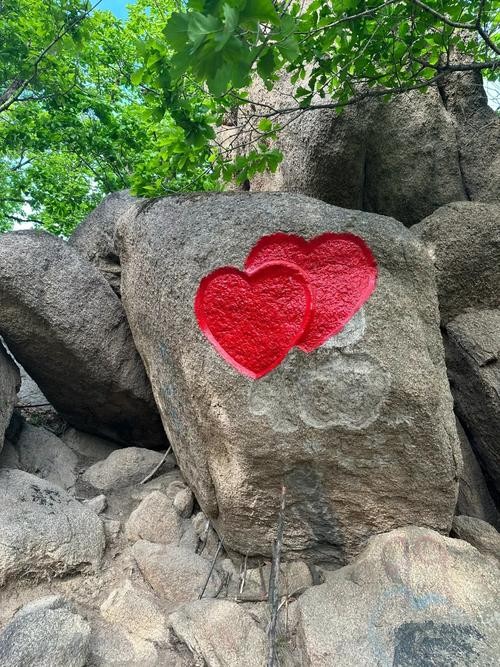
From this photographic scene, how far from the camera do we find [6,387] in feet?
13.0

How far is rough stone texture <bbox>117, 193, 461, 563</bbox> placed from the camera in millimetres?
2842

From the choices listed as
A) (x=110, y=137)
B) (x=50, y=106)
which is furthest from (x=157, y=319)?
(x=110, y=137)

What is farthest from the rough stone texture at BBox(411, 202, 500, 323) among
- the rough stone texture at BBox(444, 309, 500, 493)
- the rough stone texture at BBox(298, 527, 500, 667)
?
the rough stone texture at BBox(298, 527, 500, 667)

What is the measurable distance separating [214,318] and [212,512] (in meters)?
1.39

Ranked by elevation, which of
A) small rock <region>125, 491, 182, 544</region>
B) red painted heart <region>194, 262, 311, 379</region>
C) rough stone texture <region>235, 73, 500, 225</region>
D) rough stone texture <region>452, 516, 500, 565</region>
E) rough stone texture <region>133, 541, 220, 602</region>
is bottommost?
rough stone texture <region>133, 541, 220, 602</region>

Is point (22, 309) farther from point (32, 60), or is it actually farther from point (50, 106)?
point (50, 106)

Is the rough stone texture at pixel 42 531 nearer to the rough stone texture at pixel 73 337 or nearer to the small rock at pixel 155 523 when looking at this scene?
the small rock at pixel 155 523

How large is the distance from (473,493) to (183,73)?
3519 mm

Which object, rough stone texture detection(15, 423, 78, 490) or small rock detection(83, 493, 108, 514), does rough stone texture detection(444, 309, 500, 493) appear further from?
rough stone texture detection(15, 423, 78, 490)

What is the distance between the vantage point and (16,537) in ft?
9.71

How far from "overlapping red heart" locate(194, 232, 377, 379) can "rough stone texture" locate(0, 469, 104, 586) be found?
62.7 inches

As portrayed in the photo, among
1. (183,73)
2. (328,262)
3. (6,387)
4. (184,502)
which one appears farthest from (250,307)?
(6,387)

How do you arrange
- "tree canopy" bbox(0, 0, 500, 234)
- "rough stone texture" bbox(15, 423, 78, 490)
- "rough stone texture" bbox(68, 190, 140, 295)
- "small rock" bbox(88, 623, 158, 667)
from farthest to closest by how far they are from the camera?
"rough stone texture" bbox(68, 190, 140, 295) → "rough stone texture" bbox(15, 423, 78, 490) → "small rock" bbox(88, 623, 158, 667) → "tree canopy" bbox(0, 0, 500, 234)

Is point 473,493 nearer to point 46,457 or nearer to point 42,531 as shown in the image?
point 42,531
